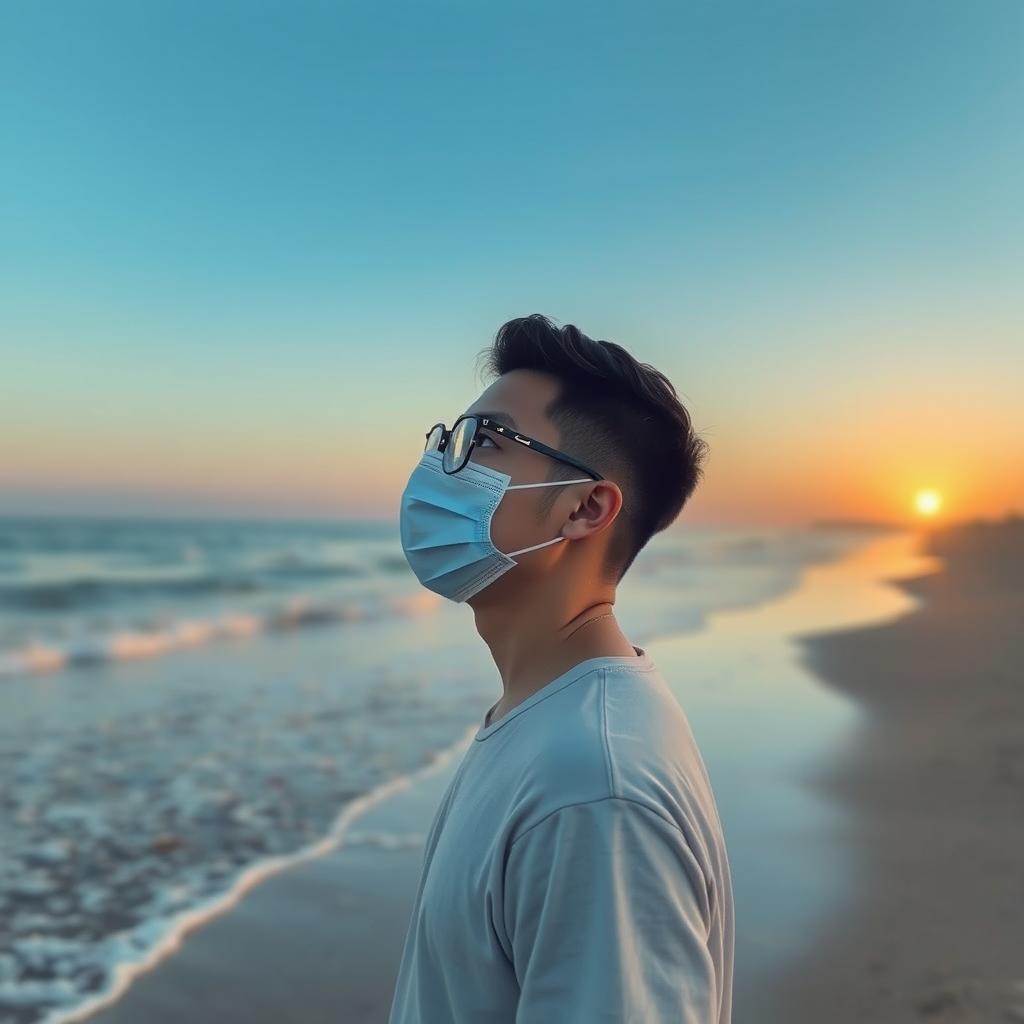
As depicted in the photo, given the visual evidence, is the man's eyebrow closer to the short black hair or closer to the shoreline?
the short black hair

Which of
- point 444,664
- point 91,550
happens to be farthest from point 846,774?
point 91,550

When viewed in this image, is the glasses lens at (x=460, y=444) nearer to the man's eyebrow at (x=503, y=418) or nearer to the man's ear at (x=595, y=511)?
the man's eyebrow at (x=503, y=418)

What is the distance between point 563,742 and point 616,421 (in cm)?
82

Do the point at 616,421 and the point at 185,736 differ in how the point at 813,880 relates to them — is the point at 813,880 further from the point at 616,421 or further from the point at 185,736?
the point at 185,736

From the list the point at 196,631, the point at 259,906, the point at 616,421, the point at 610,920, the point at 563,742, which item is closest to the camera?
the point at 610,920

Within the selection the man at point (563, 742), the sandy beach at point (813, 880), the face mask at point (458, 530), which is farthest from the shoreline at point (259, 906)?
the man at point (563, 742)

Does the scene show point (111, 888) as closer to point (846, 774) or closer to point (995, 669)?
point (846, 774)

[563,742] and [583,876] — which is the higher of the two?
[563,742]

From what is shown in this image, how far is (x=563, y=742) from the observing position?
1358mm

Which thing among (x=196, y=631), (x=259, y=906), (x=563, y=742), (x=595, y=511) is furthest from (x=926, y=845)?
(x=196, y=631)

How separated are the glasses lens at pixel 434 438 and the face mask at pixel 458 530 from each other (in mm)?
78

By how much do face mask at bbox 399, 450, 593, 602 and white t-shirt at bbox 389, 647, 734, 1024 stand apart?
→ 48 centimetres

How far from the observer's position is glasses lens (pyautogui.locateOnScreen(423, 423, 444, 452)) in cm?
223

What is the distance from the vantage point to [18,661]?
1264 centimetres
